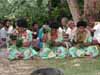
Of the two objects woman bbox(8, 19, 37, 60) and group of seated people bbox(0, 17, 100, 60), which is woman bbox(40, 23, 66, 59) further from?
woman bbox(8, 19, 37, 60)

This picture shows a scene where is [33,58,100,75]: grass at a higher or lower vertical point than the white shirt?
lower

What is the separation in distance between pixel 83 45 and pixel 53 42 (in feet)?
2.69

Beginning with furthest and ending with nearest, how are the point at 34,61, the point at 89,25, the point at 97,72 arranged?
the point at 89,25, the point at 34,61, the point at 97,72

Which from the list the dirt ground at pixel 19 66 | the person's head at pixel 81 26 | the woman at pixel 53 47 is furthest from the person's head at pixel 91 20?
the dirt ground at pixel 19 66

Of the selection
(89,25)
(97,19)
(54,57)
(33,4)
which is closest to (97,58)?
(54,57)

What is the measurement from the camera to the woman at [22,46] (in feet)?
29.1

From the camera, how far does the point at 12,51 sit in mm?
8945

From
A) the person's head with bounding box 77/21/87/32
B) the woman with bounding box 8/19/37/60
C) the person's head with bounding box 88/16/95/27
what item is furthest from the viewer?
the person's head with bounding box 88/16/95/27

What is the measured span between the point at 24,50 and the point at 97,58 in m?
1.80

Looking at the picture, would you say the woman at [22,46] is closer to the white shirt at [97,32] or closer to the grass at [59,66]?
the grass at [59,66]

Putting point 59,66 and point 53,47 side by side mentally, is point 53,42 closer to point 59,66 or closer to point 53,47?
point 53,47

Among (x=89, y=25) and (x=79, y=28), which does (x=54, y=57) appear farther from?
(x=89, y=25)

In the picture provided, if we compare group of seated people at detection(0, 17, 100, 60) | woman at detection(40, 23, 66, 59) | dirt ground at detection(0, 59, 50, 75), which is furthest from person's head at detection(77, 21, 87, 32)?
dirt ground at detection(0, 59, 50, 75)

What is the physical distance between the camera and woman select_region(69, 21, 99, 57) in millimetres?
8906
